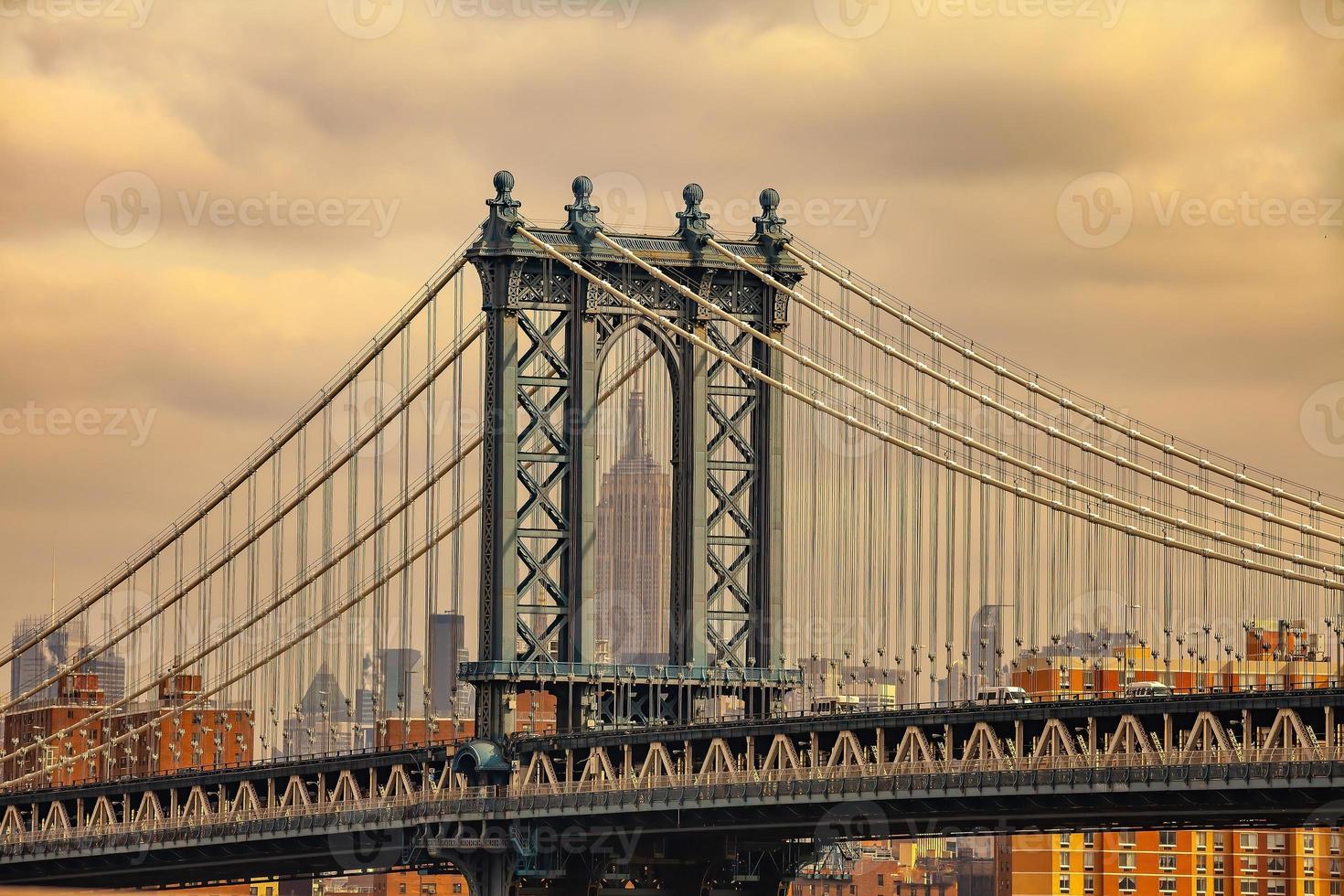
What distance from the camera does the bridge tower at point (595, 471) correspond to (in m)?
116

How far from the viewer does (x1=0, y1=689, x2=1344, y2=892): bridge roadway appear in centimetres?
9100

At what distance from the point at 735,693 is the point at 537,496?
11.1 m

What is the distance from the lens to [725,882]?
116 metres

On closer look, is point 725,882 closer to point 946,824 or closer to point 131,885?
point 946,824

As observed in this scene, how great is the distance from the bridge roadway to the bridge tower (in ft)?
15.4

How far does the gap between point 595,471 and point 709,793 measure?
17.2m

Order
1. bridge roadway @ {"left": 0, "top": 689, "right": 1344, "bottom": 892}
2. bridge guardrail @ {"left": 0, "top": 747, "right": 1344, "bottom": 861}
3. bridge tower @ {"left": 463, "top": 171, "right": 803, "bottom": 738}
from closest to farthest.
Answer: bridge guardrail @ {"left": 0, "top": 747, "right": 1344, "bottom": 861} < bridge roadway @ {"left": 0, "top": 689, "right": 1344, "bottom": 892} < bridge tower @ {"left": 463, "top": 171, "right": 803, "bottom": 738}

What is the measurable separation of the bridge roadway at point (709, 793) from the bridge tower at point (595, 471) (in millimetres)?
4695

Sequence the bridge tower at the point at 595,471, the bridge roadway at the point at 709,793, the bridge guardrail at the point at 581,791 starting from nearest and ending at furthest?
the bridge guardrail at the point at 581,791, the bridge roadway at the point at 709,793, the bridge tower at the point at 595,471

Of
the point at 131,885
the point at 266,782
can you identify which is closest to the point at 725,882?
the point at 266,782

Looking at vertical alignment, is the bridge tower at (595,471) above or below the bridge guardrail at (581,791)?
above

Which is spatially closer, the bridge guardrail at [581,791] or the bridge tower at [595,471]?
the bridge guardrail at [581,791]

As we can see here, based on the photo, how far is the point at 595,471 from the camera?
387 ft

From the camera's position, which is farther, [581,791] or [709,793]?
[581,791]
